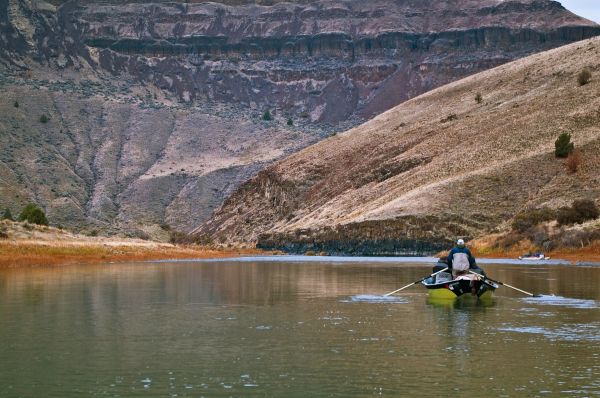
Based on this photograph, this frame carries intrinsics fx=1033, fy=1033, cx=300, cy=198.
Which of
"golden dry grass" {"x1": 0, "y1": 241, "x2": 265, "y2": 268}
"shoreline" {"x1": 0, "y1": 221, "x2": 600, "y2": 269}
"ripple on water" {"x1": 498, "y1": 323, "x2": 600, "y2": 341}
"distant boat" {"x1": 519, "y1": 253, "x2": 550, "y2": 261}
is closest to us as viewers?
"ripple on water" {"x1": 498, "y1": 323, "x2": 600, "y2": 341}

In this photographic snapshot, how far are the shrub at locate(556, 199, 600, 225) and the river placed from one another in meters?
36.5

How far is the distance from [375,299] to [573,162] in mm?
62978

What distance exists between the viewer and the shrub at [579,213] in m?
86.4

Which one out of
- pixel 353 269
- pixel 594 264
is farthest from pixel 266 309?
pixel 594 264

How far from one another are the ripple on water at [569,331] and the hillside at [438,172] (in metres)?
64.2

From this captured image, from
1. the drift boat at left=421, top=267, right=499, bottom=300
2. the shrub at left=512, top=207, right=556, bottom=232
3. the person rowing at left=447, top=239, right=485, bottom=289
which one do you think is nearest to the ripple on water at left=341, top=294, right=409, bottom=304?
the drift boat at left=421, top=267, right=499, bottom=300

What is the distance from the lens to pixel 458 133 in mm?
130125

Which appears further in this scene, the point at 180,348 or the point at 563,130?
the point at 563,130

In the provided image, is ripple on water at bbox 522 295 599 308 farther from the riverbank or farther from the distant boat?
the riverbank

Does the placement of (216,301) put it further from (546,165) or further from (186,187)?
(186,187)

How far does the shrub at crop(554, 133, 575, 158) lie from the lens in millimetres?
104119

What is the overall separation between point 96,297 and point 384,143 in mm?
102714

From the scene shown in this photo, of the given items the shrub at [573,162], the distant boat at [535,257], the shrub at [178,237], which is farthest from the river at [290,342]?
the shrub at [178,237]

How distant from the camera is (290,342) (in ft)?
97.9
